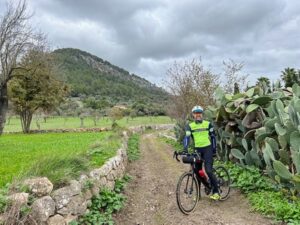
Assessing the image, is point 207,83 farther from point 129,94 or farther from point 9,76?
point 129,94

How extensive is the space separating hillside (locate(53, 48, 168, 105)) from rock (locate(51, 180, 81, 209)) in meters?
67.7

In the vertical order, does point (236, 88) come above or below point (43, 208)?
above

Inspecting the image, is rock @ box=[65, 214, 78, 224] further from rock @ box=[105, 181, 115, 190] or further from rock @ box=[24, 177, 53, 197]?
rock @ box=[105, 181, 115, 190]

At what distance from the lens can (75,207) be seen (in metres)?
6.28

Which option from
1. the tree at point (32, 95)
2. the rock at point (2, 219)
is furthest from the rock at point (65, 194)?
the tree at point (32, 95)

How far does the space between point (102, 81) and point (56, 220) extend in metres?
91.2

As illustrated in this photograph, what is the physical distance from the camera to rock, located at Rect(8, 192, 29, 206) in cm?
525

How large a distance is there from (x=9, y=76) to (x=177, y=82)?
399 inches

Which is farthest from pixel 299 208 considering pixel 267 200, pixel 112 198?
pixel 112 198

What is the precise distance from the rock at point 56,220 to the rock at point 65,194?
164 mm

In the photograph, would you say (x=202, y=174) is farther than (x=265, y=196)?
Yes

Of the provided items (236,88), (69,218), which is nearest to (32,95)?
(236,88)

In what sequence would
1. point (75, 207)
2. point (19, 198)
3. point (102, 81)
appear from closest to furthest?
point (19, 198), point (75, 207), point (102, 81)

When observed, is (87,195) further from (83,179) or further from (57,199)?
(57,199)
